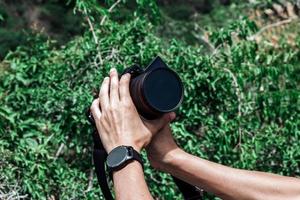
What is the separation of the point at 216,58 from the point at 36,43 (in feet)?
3.03

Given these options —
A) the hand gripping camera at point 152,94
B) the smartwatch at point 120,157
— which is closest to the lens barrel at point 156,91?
the hand gripping camera at point 152,94

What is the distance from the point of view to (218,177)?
176 cm

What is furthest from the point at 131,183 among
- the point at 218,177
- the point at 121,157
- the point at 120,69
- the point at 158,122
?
the point at 120,69

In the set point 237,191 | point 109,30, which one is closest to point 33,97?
point 109,30

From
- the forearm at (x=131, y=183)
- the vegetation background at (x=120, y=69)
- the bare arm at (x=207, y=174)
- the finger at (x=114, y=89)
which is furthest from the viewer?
the vegetation background at (x=120, y=69)

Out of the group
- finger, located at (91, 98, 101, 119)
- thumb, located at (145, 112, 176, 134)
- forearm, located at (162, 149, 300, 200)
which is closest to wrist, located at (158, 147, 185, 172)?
forearm, located at (162, 149, 300, 200)

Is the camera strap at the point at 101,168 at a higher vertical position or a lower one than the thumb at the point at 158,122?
lower

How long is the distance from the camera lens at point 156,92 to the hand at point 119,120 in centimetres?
2

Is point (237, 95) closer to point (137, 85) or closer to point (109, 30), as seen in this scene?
point (109, 30)

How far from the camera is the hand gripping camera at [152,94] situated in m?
1.61

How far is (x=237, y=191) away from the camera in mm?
1760

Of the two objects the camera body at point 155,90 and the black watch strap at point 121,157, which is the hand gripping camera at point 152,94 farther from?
the black watch strap at point 121,157

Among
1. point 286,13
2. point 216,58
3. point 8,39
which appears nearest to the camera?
point 216,58

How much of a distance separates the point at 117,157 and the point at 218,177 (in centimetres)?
32
